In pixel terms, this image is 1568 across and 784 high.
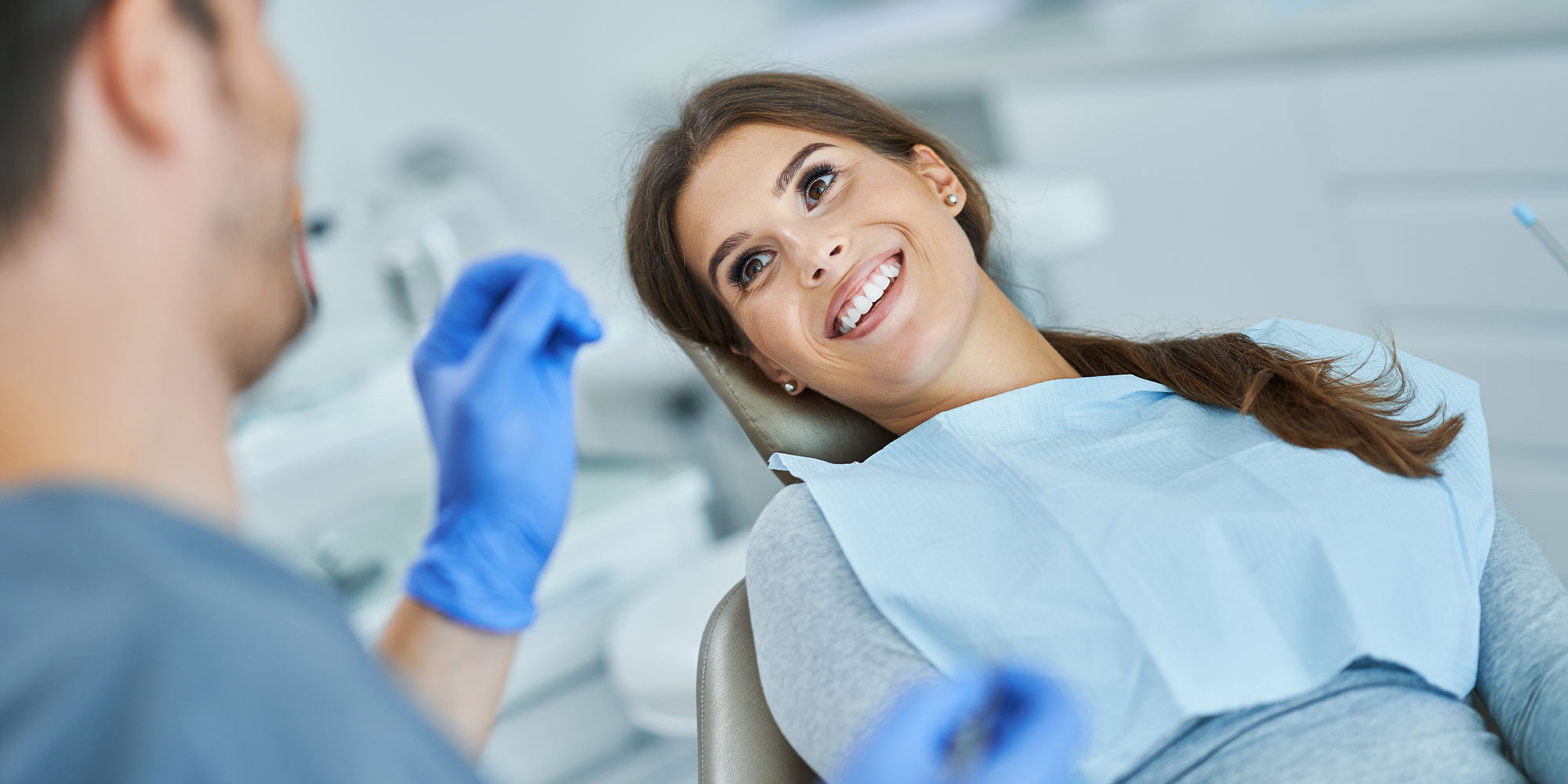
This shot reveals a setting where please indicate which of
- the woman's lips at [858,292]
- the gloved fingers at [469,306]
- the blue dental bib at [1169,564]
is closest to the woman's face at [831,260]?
the woman's lips at [858,292]

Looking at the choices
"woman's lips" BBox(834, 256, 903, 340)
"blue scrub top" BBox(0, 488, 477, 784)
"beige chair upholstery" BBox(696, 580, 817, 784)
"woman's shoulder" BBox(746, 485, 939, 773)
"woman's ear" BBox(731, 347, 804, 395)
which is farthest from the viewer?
"woman's ear" BBox(731, 347, 804, 395)

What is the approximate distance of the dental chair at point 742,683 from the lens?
40.0 inches

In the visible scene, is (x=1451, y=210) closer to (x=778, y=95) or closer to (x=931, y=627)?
(x=778, y=95)

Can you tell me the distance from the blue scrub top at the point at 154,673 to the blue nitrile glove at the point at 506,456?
0.36 meters

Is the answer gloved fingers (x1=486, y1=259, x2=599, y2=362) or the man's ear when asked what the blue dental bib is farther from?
the man's ear

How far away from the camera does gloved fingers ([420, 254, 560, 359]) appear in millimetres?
1066

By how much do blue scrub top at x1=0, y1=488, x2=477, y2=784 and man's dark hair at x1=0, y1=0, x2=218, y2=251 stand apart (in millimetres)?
153

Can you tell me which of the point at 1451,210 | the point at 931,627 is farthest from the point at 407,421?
the point at 1451,210

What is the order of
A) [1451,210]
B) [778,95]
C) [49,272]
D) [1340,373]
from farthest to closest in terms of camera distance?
1. [1451,210]
2. [778,95]
3. [1340,373]
4. [49,272]

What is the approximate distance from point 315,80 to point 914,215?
7.41ft

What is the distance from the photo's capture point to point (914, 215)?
1.22 metres

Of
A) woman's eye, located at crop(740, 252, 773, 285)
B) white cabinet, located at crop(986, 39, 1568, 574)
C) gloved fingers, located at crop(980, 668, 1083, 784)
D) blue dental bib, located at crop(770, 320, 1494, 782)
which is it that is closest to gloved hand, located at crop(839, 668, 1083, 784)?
gloved fingers, located at crop(980, 668, 1083, 784)

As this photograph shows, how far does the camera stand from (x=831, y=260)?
1177mm

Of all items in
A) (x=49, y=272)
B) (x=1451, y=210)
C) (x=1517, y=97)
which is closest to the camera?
(x=49, y=272)
